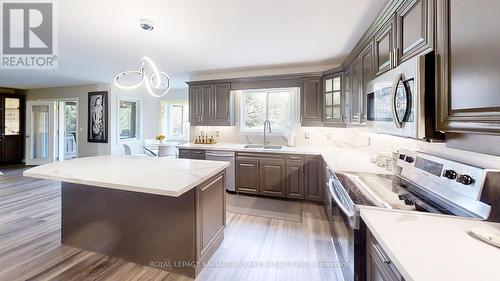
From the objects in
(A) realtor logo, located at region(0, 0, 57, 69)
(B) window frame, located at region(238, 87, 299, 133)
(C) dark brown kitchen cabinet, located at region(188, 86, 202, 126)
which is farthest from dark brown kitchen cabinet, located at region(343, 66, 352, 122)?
(A) realtor logo, located at region(0, 0, 57, 69)

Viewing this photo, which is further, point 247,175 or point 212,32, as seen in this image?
point 247,175

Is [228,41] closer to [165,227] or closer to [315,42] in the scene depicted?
[315,42]

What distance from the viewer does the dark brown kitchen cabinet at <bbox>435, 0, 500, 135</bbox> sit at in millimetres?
785

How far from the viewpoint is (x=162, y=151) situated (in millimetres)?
5066

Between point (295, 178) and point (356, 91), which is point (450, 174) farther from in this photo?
point (295, 178)

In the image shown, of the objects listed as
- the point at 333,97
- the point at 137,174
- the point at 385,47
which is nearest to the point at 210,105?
the point at 333,97

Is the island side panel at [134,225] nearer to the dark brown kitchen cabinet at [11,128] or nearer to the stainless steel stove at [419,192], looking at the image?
the stainless steel stove at [419,192]

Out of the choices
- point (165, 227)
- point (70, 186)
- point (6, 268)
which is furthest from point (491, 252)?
point (6, 268)

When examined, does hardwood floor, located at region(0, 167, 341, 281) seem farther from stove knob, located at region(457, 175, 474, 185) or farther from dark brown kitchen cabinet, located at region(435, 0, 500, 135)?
dark brown kitchen cabinet, located at region(435, 0, 500, 135)

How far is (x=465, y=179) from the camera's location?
1102 millimetres

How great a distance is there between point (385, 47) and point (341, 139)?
2.29 metres

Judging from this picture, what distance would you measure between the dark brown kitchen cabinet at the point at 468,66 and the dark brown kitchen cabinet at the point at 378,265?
2.08ft

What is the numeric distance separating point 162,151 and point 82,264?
10.3ft

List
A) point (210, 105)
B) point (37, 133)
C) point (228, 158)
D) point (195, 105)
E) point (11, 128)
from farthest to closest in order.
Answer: point (37, 133) < point (11, 128) < point (195, 105) < point (210, 105) < point (228, 158)
